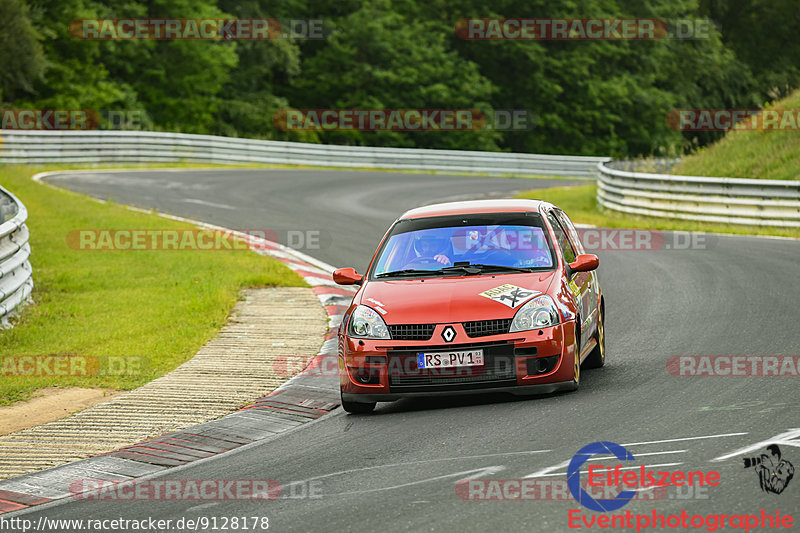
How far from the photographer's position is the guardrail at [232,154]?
3438 cm

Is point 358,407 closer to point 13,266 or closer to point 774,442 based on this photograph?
point 774,442

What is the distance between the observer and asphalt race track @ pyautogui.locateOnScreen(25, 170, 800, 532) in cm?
565

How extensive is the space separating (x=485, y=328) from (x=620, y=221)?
15289 millimetres

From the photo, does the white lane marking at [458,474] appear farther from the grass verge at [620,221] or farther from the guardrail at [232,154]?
the guardrail at [232,154]

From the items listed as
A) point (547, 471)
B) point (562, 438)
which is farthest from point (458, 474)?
point (562, 438)

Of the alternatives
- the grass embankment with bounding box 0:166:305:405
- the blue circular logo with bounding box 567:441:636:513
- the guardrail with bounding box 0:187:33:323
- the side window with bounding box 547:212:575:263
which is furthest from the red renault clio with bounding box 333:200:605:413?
the guardrail with bounding box 0:187:33:323

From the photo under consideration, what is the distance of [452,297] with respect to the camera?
27.2ft

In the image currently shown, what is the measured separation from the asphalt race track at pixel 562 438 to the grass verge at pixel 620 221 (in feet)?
22.9

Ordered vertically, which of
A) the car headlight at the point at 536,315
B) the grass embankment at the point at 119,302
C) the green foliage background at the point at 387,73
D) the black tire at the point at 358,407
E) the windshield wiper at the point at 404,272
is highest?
the green foliage background at the point at 387,73

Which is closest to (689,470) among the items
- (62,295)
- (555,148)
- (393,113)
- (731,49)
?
(62,295)

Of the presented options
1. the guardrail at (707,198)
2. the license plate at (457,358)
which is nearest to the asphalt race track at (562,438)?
the license plate at (457,358)

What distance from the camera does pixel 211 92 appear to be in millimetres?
47281

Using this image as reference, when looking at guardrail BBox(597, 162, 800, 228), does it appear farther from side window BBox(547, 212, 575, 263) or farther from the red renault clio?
the red renault clio

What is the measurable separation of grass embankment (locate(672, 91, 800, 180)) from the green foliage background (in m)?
15.6
